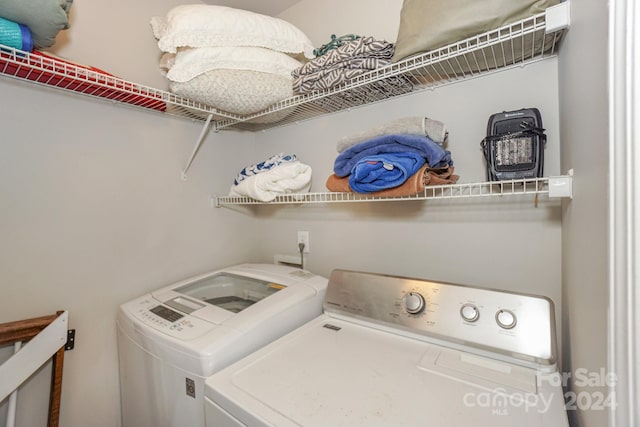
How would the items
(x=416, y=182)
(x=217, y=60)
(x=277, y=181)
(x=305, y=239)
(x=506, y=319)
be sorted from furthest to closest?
1. (x=305, y=239)
2. (x=277, y=181)
3. (x=217, y=60)
4. (x=416, y=182)
5. (x=506, y=319)

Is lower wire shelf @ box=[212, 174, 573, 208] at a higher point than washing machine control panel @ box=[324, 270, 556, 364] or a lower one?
higher

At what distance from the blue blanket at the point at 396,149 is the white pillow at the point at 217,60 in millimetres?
548

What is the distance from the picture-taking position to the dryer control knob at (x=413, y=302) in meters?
0.97

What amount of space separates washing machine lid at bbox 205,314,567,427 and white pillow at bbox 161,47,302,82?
3.58ft

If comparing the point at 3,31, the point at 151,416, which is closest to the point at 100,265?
the point at 151,416

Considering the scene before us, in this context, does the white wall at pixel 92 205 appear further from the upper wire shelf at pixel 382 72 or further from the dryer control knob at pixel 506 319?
the dryer control knob at pixel 506 319

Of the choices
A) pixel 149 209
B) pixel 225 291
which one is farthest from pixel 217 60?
pixel 225 291

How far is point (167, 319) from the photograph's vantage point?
3.50ft

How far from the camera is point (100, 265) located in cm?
128

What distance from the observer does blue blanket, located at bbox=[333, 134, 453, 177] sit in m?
0.97

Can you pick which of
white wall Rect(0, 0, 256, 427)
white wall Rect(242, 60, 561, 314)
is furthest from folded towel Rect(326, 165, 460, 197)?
white wall Rect(0, 0, 256, 427)

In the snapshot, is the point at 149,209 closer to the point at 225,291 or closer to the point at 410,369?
the point at 225,291

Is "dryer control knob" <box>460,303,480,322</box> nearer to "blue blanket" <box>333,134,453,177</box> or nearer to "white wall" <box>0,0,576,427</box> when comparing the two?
"white wall" <box>0,0,576,427</box>

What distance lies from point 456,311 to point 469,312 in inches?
1.4
